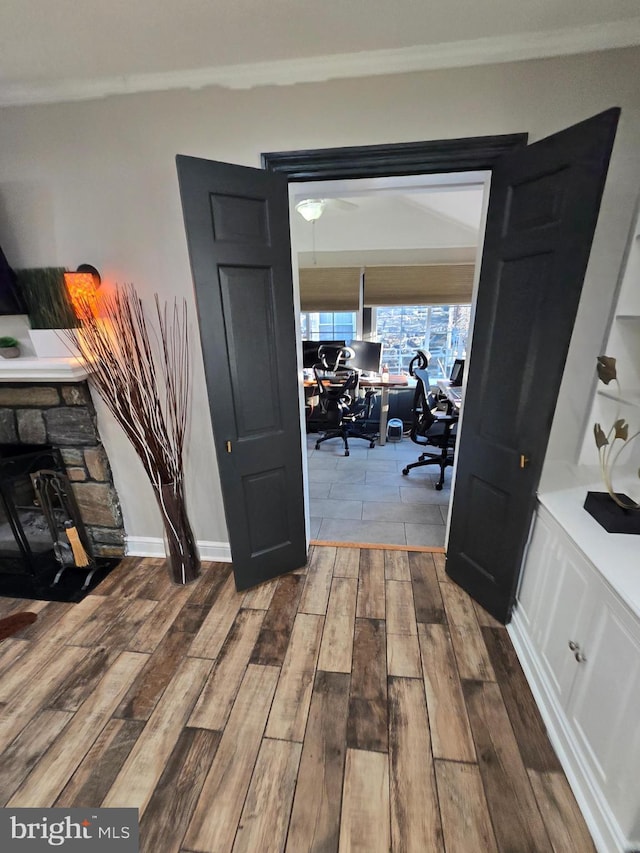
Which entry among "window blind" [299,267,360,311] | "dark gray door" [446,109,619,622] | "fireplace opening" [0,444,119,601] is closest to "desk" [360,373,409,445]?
"window blind" [299,267,360,311]

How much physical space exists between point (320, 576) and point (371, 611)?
0.39m

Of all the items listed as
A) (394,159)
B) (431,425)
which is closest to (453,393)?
(431,425)

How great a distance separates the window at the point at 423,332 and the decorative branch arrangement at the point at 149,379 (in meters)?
3.40

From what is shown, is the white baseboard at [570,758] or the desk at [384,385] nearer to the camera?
the white baseboard at [570,758]

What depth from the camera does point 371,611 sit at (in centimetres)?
187

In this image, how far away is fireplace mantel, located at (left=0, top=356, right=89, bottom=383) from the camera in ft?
5.83

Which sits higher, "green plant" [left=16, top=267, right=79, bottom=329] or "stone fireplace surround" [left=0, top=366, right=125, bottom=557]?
"green plant" [left=16, top=267, right=79, bottom=329]

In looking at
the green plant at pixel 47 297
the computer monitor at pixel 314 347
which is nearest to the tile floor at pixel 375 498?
the computer monitor at pixel 314 347

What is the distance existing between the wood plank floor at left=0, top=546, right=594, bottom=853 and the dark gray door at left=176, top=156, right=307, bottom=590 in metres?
0.46

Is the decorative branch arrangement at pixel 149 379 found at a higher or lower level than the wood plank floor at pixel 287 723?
higher

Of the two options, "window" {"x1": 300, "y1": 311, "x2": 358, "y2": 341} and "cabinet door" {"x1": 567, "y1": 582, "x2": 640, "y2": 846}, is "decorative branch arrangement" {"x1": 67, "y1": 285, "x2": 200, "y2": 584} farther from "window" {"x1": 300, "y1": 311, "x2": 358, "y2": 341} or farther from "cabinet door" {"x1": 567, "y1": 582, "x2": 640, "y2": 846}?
"window" {"x1": 300, "y1": 311, "x2": 358, "y2": 341}

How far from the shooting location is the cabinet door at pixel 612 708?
938mm

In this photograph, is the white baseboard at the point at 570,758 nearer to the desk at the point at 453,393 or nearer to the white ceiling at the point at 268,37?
the desk at the point at 453,393

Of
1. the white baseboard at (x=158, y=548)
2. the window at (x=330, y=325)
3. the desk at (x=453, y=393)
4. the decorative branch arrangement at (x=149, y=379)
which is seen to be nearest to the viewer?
the decorative branch arrangement at (x=149, y=379)
